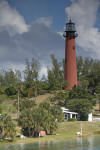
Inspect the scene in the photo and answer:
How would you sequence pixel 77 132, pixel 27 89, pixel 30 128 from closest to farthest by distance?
1. pixel 30 128
2. pixel 77 132
3. pixel 27 89

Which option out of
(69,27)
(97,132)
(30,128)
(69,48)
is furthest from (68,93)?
(30,128)

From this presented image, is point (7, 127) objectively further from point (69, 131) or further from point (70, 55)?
point (70, 55)

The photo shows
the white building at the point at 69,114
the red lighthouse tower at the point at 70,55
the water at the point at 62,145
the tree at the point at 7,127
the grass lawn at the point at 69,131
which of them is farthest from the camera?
the red lighthouse tower at the point at 70,55

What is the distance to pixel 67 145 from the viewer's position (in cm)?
5444

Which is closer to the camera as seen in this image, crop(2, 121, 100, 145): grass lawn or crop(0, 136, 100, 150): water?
crop(0, 136, 100, 150): water

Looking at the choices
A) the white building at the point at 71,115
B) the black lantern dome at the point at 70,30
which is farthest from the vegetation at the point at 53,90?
the black lantern dome at the point at 70,30

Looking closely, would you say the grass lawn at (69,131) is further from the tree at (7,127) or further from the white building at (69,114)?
the white building at (69,114)

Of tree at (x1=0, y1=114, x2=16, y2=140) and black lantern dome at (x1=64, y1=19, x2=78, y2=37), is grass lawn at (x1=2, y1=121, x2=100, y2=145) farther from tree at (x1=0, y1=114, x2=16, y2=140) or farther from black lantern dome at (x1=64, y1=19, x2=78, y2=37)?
black lantern dome at (x1=64, y1=19, x2=78, y2=37)

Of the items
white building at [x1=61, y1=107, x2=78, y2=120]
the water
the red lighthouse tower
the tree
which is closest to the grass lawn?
the tree

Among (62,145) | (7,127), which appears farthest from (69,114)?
(7,127)

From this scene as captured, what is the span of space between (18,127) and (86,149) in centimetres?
2175

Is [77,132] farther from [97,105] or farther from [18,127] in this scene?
[97,105]

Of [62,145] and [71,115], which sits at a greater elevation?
[71,115]

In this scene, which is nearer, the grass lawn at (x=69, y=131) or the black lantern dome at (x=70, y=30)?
the grass lawn at (x=69, y=131)
